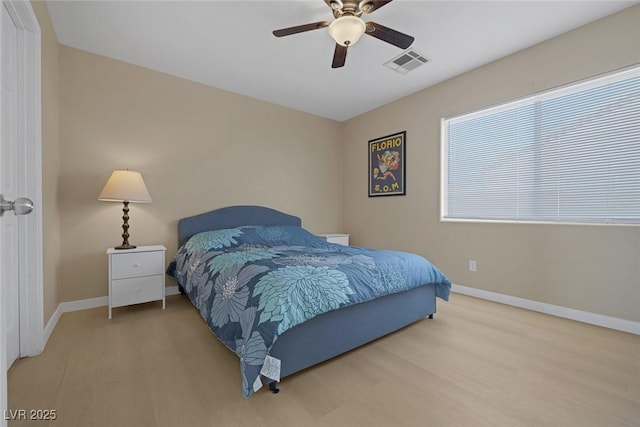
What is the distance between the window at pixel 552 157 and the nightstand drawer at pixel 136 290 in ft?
10.7

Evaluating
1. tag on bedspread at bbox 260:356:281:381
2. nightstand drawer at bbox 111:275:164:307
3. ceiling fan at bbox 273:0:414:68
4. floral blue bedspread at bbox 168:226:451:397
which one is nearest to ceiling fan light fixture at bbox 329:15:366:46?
ceiling fan at bbox 273:0:414:68

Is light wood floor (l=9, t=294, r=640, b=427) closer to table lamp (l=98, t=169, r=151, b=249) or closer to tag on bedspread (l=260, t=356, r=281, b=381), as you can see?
tag on bedspread (l=260, t=356, r=281, b=381)

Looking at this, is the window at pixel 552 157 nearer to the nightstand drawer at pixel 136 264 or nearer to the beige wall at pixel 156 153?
the beige wall at pixel 156 153

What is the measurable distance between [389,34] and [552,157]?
6.39 feet

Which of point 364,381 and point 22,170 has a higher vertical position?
point 22,170

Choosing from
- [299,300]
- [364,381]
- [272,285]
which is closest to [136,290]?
[272,285]

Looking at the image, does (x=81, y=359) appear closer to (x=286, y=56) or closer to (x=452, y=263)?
(x=286, y=56)

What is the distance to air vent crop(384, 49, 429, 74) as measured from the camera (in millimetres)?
2732

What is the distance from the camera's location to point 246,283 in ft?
5.49

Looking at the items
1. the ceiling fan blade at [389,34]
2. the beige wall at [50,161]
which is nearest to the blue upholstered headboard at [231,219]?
the beige wall at [50,161]

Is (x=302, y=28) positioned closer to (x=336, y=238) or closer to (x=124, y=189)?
(x=124, y=189)

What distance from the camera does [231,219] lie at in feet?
11.4

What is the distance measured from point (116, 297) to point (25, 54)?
1909 mm

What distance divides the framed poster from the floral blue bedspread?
1.64m
